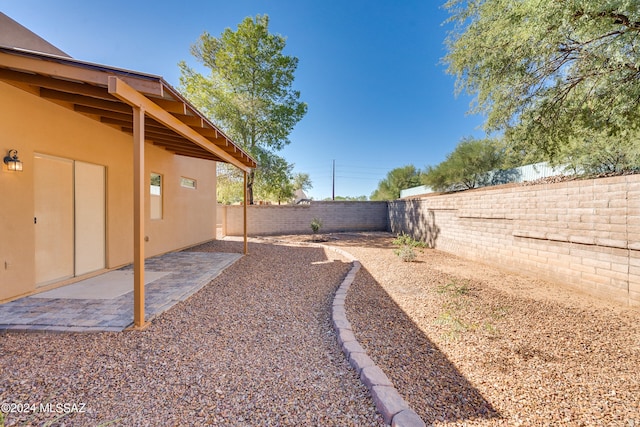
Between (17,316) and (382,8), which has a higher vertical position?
(382,8)

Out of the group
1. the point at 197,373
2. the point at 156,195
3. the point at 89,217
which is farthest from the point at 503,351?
the point at 156,195

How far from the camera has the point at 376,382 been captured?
6.82ft

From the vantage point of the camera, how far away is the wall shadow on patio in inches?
74.9

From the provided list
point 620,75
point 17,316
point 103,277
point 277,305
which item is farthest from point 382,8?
point 17,316

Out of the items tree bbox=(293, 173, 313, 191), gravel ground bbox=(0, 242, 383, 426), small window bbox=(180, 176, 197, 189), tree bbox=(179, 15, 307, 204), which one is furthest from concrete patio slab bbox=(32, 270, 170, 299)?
tree bbox=(293, 173, 313, 191)

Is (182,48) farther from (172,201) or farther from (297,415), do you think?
(297,415)

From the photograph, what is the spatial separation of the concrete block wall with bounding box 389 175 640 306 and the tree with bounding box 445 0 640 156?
62.5 inches

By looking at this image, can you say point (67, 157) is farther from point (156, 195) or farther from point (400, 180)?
point (400, 180)

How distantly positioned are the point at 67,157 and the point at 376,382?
568 centimetres

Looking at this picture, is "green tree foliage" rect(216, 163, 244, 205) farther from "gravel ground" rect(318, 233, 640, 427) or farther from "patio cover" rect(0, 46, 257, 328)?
"gravel ground" rect(318, 233, 640, 427)

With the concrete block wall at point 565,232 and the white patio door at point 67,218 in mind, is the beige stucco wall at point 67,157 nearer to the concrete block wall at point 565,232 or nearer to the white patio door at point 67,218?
the white patio door at point 67,218

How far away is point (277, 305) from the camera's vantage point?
12.8 feet

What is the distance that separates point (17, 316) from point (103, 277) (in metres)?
1.91

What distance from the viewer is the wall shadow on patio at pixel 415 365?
190 centimetres
